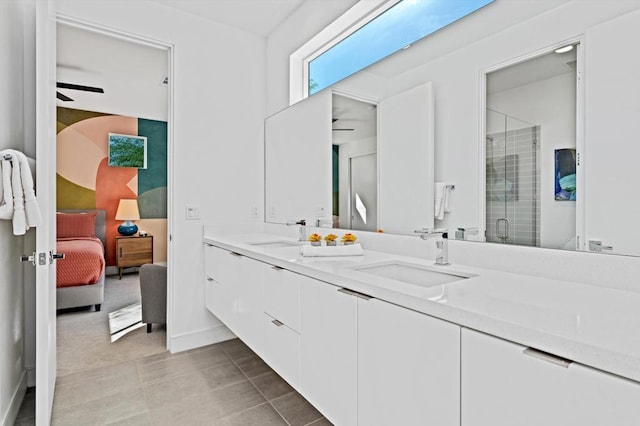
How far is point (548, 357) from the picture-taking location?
0.69m

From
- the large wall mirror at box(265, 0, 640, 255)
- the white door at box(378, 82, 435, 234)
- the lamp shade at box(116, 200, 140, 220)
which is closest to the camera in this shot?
the large wall mirror at box(265, 0, 640, 255)

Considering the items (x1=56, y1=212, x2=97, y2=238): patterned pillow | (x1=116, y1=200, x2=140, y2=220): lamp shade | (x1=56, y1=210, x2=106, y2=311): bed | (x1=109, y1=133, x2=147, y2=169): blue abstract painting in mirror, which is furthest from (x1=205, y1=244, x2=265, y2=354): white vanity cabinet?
(x1=109, y1=133, x2=147, y2=169): blue abstract painting in mirror

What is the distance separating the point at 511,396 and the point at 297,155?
219 cm

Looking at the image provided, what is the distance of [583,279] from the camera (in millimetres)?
1128

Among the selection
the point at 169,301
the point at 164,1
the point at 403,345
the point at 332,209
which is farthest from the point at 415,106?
the point at 169,301

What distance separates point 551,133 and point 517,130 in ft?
0.42

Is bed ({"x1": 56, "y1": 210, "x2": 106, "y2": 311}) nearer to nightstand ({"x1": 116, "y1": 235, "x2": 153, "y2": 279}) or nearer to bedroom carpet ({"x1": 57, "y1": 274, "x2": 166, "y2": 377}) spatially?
bedroom carpet ({"x1": 57, "y1": 274, "x2": 166, "y2": 377})

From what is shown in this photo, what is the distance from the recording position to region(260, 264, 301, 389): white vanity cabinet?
1516 millimetres

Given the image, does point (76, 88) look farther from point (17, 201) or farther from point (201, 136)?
point (17, 201)

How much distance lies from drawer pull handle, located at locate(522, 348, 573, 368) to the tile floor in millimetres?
1367

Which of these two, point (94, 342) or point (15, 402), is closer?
point (15, 402)

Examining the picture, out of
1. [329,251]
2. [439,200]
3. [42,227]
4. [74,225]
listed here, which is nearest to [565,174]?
[439,200]

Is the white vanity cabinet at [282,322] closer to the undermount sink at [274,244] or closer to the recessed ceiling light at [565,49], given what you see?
the undermount sink at [274,244]

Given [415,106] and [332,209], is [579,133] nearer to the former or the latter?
[415,106]
